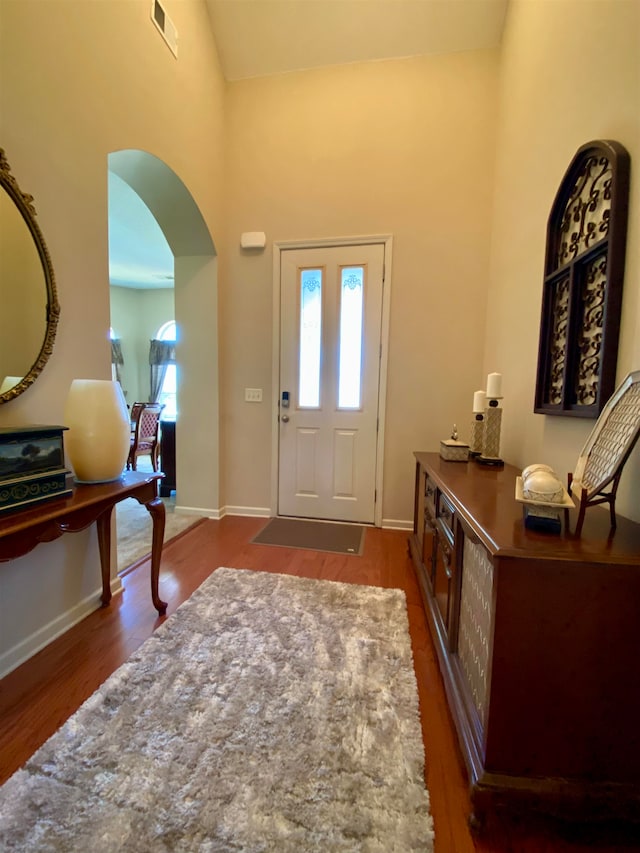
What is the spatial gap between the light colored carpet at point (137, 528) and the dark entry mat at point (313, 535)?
0.68 meters

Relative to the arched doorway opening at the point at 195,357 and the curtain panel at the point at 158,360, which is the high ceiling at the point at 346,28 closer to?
the arched doorway opening at the point at 195,357

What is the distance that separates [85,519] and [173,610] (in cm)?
73

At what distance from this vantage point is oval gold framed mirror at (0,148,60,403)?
4.48 ft

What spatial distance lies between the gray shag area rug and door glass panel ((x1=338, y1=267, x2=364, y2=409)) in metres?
1.81

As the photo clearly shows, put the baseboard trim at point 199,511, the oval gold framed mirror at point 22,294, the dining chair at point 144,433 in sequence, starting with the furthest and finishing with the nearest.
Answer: the dining chair at point 144,433 → the baseboard trim at point 199,511 → the oval gold framed mirror at point 22,294

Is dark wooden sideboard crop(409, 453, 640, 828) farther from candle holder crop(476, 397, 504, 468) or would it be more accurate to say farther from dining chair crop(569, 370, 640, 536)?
candle holder crop(476, 397, 504, 468)

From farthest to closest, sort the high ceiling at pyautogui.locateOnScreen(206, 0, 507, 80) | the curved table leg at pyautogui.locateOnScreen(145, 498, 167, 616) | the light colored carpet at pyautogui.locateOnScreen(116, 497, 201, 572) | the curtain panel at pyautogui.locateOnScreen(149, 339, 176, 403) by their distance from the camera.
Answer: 1. the curtain panel at pyautogui.locateOnScreen(149, 339, 176, 403)
2. the high ceiling at pyautogui.locateOnScreen(206, 0, 507, 80)
3. the light colored carpet at pyautogui.locateOnScreen(116, 497, 201, 572)
4. the curved table leg at pyautogui.locateOnScreen(145, 498, 167, 616)

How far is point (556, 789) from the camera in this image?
35.5 inches

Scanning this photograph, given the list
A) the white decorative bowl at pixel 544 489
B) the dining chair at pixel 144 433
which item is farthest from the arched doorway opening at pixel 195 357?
the white decorative bowl at pixel 544 489

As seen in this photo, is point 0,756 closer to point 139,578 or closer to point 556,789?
point 139,578

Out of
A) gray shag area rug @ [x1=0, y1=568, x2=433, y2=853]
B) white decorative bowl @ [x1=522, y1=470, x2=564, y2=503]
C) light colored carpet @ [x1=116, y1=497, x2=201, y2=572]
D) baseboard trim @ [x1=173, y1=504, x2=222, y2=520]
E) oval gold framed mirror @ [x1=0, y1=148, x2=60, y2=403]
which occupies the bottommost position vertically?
light colored carpet @ [x1=116, y1=497, x2=201, y2=572]

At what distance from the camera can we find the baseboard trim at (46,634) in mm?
1437

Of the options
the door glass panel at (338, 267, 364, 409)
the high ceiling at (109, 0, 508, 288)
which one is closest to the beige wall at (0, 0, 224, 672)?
the high ceiling at (109, 0, 508, 288)

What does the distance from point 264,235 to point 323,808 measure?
3.37 m
